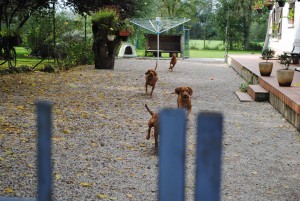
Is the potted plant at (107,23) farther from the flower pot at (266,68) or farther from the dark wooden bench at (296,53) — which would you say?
the flower pot at (266,68)

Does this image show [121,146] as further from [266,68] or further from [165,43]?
[165,43]

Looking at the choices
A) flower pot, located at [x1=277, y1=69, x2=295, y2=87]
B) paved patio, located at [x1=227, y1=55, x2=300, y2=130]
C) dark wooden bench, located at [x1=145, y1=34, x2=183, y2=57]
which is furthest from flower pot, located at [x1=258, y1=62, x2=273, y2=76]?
dark wooden bench, located at [x1=145, y1=34, x2=183, y2=57]

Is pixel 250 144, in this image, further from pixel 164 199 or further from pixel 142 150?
pixel 164 199

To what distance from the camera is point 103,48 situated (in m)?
15.6

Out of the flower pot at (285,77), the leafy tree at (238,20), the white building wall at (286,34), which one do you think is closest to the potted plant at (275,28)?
the white building wall at (286,34)

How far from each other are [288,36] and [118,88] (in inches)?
378

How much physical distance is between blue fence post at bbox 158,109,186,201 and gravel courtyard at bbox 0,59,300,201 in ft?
8.36

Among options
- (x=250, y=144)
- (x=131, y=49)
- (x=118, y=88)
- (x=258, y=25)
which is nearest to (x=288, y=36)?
(x=131, y=49)

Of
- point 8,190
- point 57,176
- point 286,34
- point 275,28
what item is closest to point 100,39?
point 275,28

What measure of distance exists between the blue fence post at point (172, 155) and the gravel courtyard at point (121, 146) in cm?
255

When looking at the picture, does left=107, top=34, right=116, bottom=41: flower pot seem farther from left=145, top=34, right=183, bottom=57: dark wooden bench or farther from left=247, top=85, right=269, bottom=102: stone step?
left=145, top=34, right=183, bottom=57: dark wooden bench

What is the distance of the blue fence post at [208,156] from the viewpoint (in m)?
1.13

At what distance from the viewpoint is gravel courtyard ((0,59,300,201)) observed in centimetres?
395

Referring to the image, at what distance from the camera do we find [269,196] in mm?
3865
